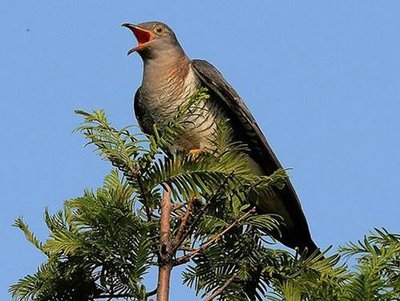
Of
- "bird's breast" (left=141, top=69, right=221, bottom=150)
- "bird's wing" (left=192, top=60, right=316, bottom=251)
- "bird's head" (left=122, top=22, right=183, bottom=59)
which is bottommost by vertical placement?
"bird's wing" (left=192, top=60, right=316, bottom=251)

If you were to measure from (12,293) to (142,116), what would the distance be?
2567 mm

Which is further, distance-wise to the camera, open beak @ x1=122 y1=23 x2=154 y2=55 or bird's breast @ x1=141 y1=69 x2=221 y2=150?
open beak @ x1=122 y1=23 x2=154 y2=55

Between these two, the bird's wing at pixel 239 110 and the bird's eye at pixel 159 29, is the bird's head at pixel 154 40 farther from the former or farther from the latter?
the bird's wing at pixel 239 110

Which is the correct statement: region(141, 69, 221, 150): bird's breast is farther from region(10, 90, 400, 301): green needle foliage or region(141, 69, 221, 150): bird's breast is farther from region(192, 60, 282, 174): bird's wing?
region(10, 90, 400, 301): green needle foliage

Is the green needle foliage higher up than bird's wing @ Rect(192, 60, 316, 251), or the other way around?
A: bird's wing @ Rect(192, 60, 316, 251)

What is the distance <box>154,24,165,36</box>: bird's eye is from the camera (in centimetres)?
601

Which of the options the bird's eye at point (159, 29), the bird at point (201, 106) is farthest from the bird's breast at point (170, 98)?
the bird's eye at point (159, 29)

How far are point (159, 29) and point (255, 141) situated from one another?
4.10 ft

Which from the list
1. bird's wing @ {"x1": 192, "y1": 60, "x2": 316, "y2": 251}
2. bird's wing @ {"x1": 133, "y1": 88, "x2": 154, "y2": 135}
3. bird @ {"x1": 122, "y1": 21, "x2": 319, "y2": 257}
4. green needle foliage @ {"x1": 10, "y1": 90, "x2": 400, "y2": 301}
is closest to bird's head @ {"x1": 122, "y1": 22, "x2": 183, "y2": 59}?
bird @ {"x1": 122, "y1": 21, "x2": 319, "y2": 257}

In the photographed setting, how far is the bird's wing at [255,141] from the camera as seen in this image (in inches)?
194

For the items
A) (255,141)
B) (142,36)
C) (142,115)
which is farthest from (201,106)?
(142,36)

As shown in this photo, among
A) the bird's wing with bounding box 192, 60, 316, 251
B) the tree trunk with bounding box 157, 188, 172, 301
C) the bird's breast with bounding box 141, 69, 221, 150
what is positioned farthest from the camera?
the bird's breast with bounding box 141, 69, 221, 150

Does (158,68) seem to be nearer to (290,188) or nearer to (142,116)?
(142,116)

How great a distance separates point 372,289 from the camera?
259cm
